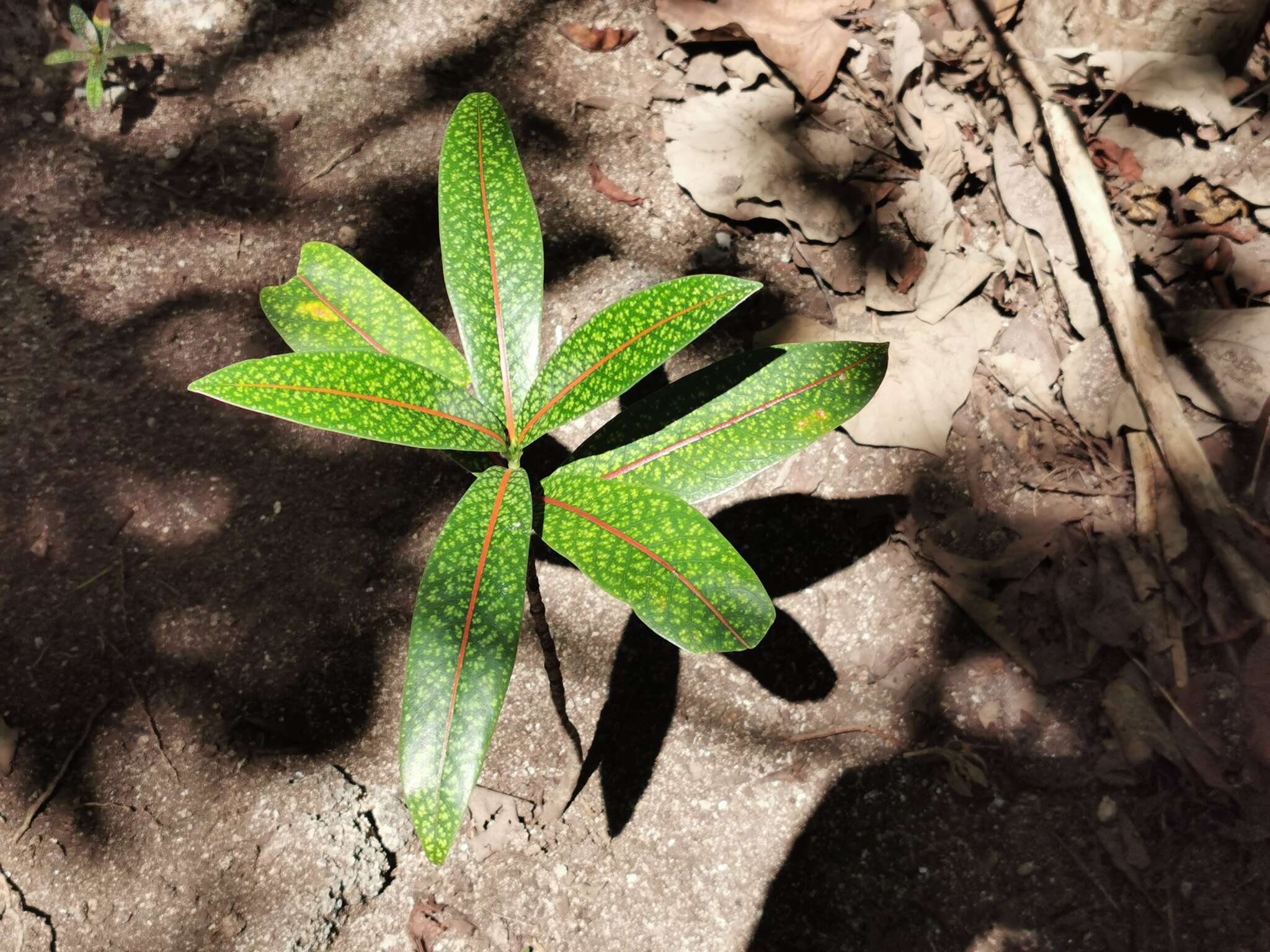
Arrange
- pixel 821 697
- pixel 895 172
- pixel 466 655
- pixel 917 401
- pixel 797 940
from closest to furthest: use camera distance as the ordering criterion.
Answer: pixel 466 655 → pixel 797 940 → pixel 821 697 → pixel 917 401 → pixel 895 172

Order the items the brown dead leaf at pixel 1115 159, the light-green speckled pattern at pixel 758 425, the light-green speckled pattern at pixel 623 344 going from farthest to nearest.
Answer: the brown dead leaf at pixel 1115 159 < the light-green speckled pattern at pixel 758 425 < the light-green speckled pattern at pixel 623 344

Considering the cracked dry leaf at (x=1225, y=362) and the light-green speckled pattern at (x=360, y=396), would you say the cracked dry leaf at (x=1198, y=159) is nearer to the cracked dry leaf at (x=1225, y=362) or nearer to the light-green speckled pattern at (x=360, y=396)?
the cracked dry leaf at (x=1225, y=362)

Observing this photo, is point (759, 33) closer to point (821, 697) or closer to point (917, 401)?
point (917, 401)

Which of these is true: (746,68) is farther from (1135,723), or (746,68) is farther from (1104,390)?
(1135,723)

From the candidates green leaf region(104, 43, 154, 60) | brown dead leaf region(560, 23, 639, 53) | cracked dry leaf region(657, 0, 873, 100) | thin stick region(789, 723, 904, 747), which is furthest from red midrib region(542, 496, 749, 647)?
green leaf region(104, 43, 154, 60)

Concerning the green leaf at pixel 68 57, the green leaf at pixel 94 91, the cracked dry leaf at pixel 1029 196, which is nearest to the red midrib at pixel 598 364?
the cracked dry leaf at pixel 1029 196

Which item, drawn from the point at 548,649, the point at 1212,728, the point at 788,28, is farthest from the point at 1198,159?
the point at 548,649

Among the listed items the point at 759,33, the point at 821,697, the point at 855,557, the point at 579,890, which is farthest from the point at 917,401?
the point at 579,890
